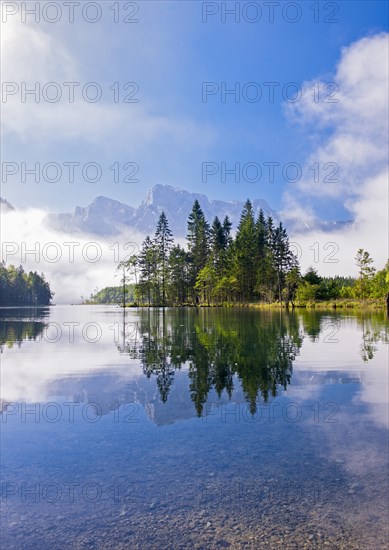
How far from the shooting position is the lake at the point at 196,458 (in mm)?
3674

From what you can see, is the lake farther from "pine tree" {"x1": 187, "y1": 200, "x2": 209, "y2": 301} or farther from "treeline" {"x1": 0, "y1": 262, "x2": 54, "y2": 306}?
"treeline" {"x1": 0, "y1": 262, "x2": 54, "y2": 306}

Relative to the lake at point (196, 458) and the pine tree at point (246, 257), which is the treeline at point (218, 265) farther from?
the lake at point (196, 458)

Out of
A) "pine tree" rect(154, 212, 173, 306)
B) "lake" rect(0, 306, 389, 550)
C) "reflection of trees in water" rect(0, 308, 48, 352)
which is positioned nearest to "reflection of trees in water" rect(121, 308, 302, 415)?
"lake" rect(0, 306, 389, 550)

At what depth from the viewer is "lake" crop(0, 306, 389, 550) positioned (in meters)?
3.67

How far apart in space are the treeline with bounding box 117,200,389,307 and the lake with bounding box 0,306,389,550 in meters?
60.6

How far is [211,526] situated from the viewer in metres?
3.72

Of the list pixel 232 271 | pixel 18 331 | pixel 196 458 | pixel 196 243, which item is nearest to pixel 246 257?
pixel 232 271

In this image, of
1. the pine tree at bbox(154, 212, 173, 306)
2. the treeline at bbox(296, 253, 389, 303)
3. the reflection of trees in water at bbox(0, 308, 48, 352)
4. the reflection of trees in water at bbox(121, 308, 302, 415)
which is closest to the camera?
the reflection of trees in water at bbox(121, 308, 302, 415)

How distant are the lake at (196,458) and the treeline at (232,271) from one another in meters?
60.6

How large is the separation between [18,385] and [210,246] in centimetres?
8494

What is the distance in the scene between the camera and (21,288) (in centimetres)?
15525

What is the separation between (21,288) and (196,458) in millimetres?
166043

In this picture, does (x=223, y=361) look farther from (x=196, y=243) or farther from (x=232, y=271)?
(x=196, y=243)

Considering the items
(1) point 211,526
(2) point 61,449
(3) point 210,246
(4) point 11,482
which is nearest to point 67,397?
(2) point 61,449
